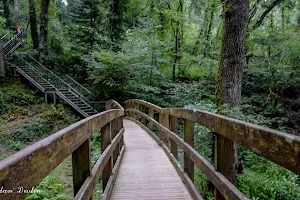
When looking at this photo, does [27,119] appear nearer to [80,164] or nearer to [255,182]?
[255,182]

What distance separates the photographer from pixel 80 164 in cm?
182

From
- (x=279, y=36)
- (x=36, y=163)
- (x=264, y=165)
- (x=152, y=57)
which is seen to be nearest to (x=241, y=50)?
(x=264, y=165)

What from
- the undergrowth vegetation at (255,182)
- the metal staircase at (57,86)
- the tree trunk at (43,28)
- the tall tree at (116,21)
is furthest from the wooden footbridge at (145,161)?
the tree trunk at (43,28)

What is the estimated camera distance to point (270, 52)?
441 inches

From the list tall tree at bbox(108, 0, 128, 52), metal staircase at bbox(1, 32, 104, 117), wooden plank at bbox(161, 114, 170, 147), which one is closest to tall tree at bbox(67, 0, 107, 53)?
tall tree at bbox(108, 0, 128, 52)

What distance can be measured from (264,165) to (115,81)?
10056 millimetres

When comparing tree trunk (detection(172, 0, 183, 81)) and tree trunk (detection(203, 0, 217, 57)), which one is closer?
tree trunk (detection(172, 0, 183, 81))

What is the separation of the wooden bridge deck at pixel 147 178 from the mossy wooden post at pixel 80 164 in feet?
4.56

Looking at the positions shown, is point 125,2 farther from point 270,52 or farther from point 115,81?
point 270,52

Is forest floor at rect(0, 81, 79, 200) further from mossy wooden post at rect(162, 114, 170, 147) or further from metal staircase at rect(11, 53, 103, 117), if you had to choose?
mossy wooden post at rect(162, 114, 170, 147)

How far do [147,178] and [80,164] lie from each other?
7.26 ft

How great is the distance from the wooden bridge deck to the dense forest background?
1.34 metres

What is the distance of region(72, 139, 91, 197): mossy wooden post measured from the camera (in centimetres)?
177

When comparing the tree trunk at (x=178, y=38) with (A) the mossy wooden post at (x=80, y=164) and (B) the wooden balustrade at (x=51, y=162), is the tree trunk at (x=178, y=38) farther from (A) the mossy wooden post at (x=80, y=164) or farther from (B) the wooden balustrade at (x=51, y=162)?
(A) the mossy wooden post at (x=80, y=164)
